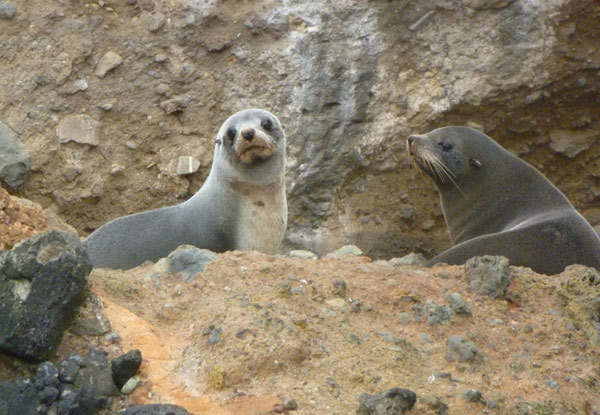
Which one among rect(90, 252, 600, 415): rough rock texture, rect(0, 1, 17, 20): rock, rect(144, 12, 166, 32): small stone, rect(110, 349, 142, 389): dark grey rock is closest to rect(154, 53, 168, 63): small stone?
rect(144, 12, 166, 32): small stone

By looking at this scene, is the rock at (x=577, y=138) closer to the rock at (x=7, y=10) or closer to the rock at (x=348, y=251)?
the rock at (x=348, y=251)

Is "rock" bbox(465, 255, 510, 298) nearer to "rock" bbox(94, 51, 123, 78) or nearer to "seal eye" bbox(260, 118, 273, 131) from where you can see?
"seal eye" bbox(260, 118, 273, 131)

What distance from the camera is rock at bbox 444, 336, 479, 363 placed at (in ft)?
18.2

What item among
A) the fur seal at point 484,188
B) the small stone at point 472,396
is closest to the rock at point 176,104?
the fur seal at point 484,188

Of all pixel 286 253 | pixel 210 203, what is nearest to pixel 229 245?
pixel 210 203

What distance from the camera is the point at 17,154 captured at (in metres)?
9.54

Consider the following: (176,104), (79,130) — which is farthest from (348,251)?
(79,130)

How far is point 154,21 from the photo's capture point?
982 centimetres

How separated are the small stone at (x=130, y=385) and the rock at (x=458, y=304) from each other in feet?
4.97

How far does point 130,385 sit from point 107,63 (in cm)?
500

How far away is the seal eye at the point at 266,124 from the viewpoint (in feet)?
28.3

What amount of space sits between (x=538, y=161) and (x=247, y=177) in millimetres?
2685

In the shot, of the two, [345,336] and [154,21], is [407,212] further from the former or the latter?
[345,336]

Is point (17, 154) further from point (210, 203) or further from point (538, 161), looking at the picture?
point (538, 161)
